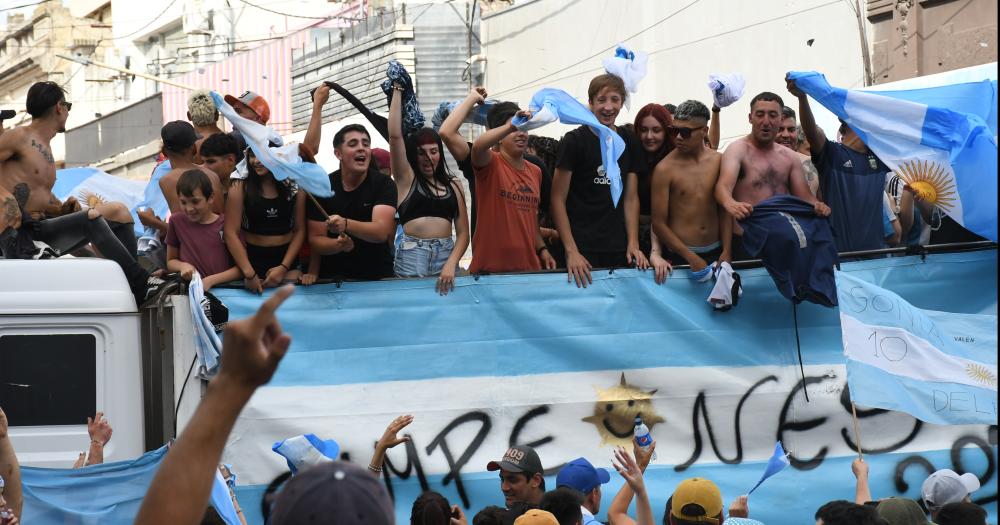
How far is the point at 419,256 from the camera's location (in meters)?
7.32

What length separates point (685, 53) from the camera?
1698 centimetres

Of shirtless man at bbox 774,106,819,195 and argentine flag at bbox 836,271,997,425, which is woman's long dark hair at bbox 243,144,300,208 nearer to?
shirtless man at bbox 774,106,819,195

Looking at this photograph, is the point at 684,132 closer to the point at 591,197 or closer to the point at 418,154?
the point at 591,197

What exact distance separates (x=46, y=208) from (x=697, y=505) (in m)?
4.69

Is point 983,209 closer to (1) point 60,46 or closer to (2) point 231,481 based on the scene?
(2) point 231,481

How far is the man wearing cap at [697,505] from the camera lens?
4.68 meters

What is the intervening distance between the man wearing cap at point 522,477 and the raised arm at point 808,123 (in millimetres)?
2754

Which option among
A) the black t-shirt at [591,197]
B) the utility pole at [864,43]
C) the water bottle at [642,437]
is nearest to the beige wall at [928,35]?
the utility pole at [864,43]

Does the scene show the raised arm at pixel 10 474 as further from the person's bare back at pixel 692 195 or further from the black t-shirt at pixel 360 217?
the person's bare back at pixel 692 195

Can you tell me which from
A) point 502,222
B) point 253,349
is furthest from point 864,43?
point 253,349

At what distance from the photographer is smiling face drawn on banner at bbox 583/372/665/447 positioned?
22.8 feet

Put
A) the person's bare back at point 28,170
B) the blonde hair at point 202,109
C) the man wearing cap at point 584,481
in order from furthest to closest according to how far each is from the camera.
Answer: the blonde hair at point 202,109
the person's bare back at point 28,170
the man wearing cap at point 584,481

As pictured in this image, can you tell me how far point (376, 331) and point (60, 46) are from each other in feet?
110

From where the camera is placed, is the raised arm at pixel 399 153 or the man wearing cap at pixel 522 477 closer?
the man wearing cap at pixel 522 477
